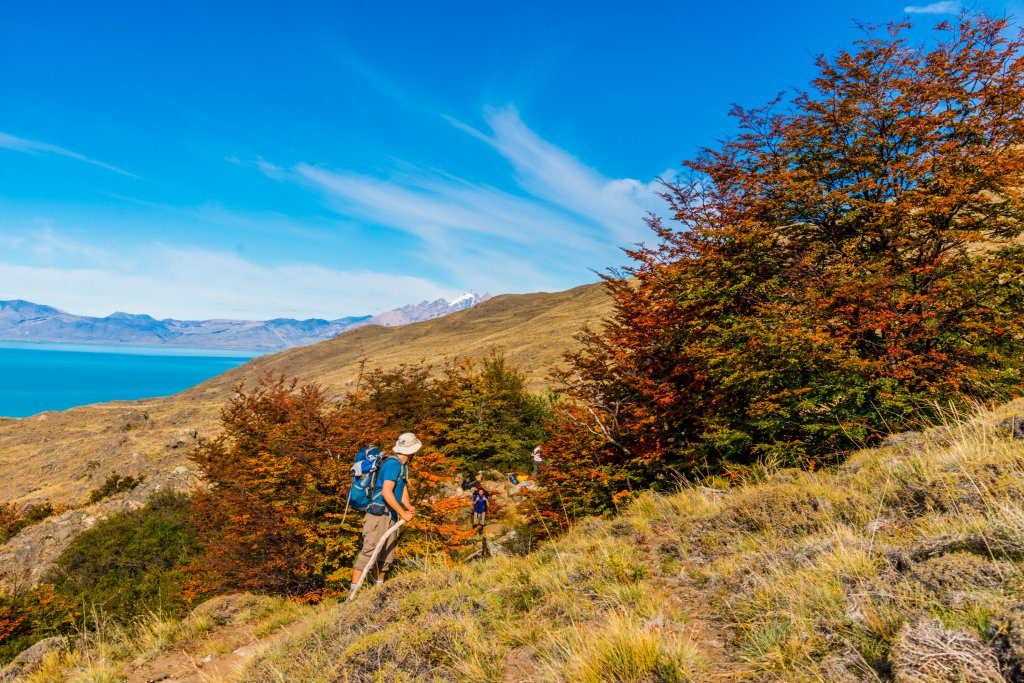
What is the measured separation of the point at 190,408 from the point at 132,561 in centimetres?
7437

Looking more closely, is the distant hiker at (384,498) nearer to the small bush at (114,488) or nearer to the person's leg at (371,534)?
the person's leg at (371,534)

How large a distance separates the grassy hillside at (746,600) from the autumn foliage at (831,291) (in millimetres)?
2381

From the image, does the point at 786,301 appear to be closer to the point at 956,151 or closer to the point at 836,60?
the point at 956,151

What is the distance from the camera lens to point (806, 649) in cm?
250

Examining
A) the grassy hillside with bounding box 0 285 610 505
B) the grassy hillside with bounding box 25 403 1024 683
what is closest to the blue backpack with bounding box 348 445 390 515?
the grassy hillside with bounding box 25 403 1024 683

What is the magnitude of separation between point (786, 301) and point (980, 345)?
2.98 meters

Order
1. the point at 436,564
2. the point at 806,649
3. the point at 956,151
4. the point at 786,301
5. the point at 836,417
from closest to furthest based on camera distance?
the point at 806,649 → the point at 436,564 → the point at 836,417 → the point at 956,151 → the point at 786,301

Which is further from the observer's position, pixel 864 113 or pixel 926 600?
pixel 864 113

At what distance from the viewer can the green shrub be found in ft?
35.6

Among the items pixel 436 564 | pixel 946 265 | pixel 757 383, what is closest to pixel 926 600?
pixel 436 564

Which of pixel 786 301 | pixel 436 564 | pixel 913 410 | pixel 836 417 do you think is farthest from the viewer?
pixel 786 301

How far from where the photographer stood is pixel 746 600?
10.8 feet

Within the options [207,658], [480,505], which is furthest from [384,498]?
[480,505]

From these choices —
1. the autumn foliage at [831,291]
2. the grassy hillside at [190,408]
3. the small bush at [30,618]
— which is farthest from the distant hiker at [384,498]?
the grassy hillside at [190,408]
